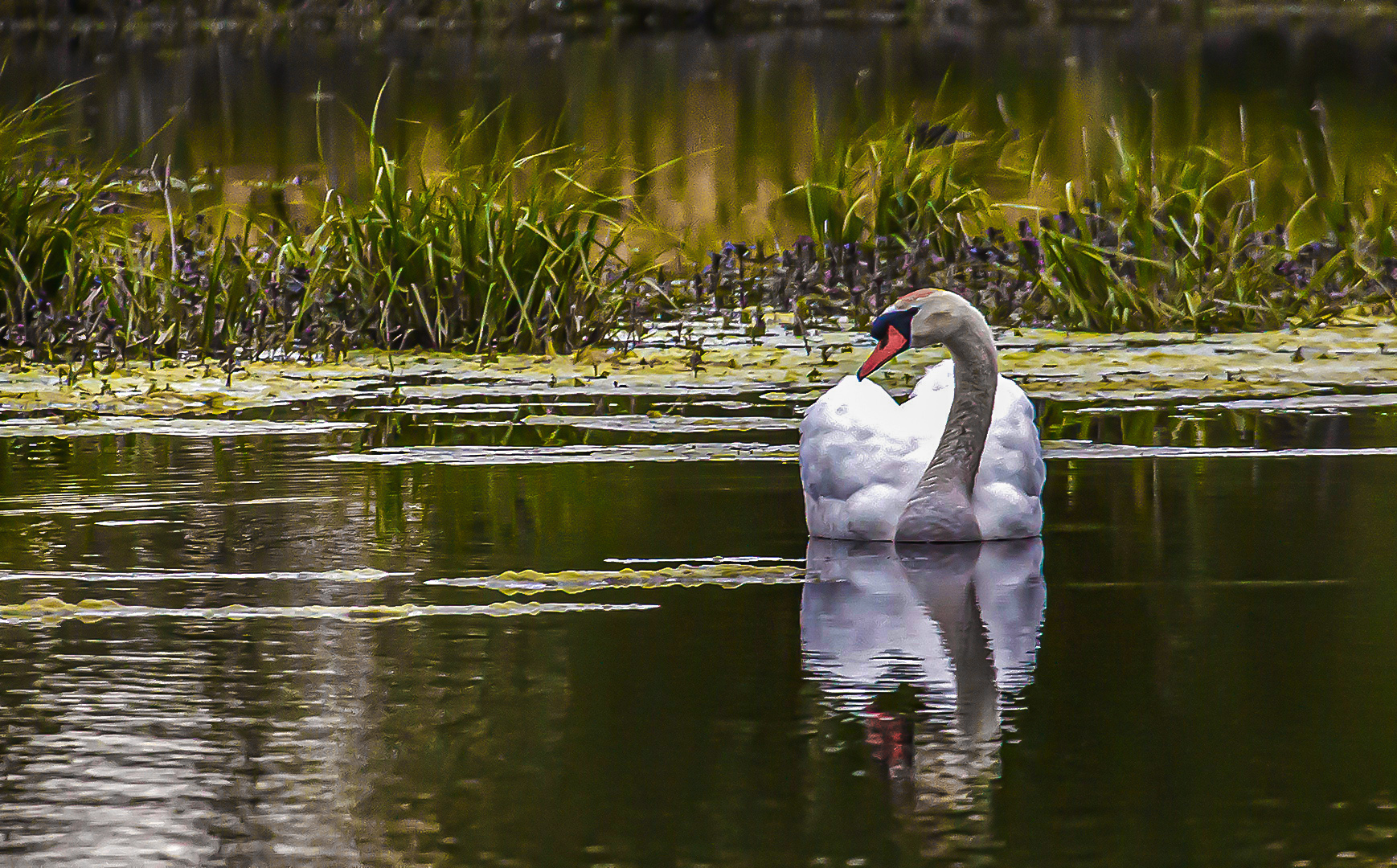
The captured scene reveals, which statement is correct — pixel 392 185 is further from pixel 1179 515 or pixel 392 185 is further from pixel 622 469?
pixel 1179 515

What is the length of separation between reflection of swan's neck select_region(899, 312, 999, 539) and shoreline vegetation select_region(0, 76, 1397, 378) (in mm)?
5529

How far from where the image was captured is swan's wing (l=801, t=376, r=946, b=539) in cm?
838

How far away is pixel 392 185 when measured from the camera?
14.4m

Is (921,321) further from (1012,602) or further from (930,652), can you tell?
(930,652)

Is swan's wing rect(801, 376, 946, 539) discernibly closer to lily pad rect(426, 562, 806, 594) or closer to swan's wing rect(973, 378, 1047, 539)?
swan's wing rect(973, 378, 1047, 539)

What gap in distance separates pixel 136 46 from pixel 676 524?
55.9m

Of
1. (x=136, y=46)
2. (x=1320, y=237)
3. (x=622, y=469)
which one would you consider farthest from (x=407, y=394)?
(x=136, y=46)

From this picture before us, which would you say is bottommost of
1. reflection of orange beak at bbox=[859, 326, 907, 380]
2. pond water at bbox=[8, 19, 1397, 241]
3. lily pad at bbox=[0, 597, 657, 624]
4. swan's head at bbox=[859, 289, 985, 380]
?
lily pad at bbox=[0, 597, 657, 624]

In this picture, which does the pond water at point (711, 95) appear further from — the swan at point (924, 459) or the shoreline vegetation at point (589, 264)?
the swan at point (924, 459)

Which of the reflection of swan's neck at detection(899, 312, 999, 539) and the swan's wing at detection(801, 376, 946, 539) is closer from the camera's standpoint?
the reflection of swan's neck at detection(899, 312, 999, 539)

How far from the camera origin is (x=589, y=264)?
14906mm

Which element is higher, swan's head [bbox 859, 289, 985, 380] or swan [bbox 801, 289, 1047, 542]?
swan's head [bbox 859, 289, 985, 380]

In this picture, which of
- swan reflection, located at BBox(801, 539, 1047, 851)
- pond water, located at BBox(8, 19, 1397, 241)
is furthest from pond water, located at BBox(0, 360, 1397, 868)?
pond water, located at BBox(8, 19, 1397, 241)

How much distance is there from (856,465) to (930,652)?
5.82 feet
